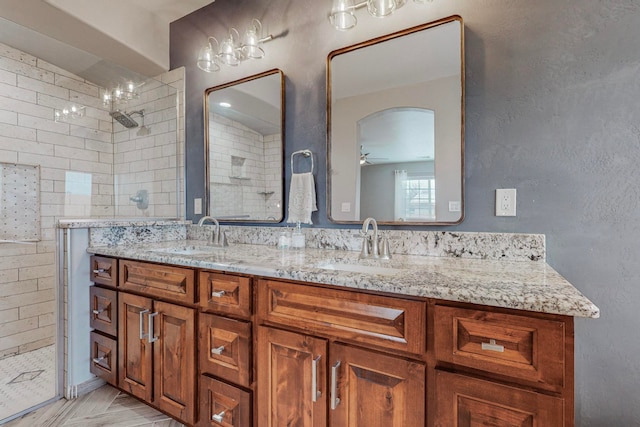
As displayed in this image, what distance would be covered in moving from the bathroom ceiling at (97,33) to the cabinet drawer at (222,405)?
83.8 inches

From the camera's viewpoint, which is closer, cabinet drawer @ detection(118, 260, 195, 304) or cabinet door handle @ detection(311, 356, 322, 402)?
cabinet door handle @ detection(311, 356, 322, 402)

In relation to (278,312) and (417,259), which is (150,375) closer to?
(278,312)

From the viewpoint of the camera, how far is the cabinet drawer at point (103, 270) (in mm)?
1672

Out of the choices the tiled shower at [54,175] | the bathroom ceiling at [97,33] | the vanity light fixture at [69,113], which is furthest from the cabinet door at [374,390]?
the vanity light fixture at [69,113]

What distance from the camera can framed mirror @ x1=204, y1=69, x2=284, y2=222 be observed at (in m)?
1.92

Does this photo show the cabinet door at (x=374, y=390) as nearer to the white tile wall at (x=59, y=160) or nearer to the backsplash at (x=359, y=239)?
the backsplash at (x=359, y=239)

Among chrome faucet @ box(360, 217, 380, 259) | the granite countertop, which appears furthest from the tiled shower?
chrome faucet @ box(360, 217, 380, 259)

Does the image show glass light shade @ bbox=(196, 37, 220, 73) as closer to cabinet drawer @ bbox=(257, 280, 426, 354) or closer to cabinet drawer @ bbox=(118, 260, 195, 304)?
cabinet drawer @ bbox=(118, 260, 195, 304)

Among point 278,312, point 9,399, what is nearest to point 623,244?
point 278,312

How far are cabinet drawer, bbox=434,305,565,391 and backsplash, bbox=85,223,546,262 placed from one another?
0.62m

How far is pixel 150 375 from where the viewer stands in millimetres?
1500

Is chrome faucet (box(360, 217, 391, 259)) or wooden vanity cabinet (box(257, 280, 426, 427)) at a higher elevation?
chrome faucet (box(360, 217, 391, 259))

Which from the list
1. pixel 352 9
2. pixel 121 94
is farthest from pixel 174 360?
pixel 121 94

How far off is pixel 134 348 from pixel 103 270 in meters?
0.49
